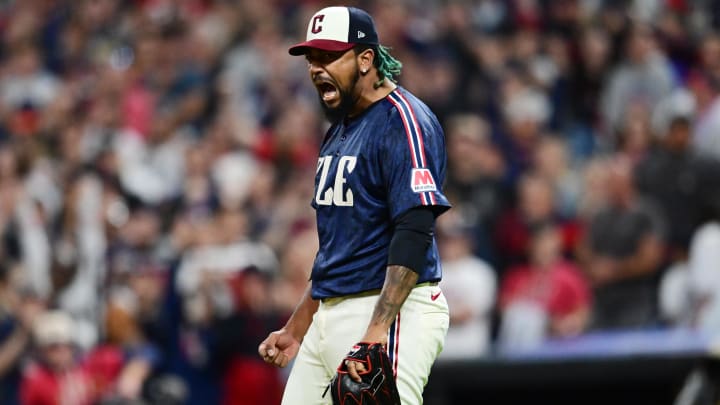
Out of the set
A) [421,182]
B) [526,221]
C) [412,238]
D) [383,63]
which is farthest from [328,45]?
[526,221]

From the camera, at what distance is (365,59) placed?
476cm

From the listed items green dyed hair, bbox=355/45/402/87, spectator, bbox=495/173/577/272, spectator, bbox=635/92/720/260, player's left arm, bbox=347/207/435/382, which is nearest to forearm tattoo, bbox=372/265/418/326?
player's left arm, bbox=347/207/435/382

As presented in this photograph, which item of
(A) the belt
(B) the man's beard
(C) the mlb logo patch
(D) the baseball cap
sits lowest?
(A) the belt

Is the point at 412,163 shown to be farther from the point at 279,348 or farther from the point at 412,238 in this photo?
the point at 279,348

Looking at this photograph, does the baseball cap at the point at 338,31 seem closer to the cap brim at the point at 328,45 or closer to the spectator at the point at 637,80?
the cap brim at the point at 328,45

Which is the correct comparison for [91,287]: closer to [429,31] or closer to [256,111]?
[256,111]

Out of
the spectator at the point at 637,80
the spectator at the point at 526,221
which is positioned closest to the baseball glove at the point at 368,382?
the spectator at the point at 526,221

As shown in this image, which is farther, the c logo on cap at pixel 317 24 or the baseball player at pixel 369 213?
the c logo on cap at pixel 317 24

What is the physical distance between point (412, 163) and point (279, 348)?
3.32 ft

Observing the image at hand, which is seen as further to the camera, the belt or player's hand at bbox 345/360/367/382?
the belt

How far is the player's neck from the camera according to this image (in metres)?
4.80

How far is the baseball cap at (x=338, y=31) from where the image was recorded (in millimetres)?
4656

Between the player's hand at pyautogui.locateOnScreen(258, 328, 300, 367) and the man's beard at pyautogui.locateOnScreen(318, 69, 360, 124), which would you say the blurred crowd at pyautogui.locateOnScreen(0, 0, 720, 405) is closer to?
the player's hand at pyautogui.locateOnScreen(258, 328, 300, 367)

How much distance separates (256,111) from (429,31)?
199 cm
